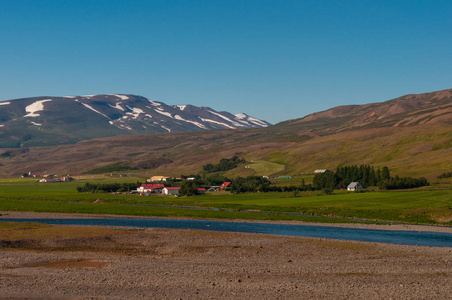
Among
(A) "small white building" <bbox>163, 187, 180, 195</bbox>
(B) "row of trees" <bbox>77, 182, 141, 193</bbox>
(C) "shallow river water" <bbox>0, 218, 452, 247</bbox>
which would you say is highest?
(B) "row of trees" <bbox>77, 182, 141, 193</bbox>

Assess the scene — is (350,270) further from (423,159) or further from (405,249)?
(423,159)

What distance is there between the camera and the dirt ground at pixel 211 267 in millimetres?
31031

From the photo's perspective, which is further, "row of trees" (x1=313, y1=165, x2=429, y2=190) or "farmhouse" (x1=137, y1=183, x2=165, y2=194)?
"farmhouse" (x1=137, y1=183, x2=165, y2=194)

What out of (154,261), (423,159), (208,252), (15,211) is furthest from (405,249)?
(423,159)

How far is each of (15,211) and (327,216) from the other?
56.9 meters

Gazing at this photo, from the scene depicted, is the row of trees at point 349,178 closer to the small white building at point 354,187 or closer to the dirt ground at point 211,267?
the small white building at point 354,187

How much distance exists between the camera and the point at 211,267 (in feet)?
127

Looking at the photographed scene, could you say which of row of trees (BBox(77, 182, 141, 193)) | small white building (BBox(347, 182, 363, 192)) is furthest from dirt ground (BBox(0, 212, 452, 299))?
row of trees (BBox(77, 182, 141, 193))

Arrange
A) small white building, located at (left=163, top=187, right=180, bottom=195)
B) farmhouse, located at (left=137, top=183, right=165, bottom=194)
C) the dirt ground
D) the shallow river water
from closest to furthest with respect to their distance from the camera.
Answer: the dirt ground < the shallow river water < small white building, located at (left=163, top=187, right=180, bottom=195) < farmhouse, located at (left=137, top=183, right=165, bottom=194)

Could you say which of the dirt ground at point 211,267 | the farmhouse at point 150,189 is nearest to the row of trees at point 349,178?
the farmhouse at point 150,189

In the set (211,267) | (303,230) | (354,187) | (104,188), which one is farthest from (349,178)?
(211,267)

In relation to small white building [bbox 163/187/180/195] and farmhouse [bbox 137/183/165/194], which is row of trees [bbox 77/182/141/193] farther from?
small white building [bbox 163/187/180/195]

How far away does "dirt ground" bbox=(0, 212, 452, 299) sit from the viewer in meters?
31.0

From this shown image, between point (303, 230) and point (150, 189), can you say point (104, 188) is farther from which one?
point (303, 230)
